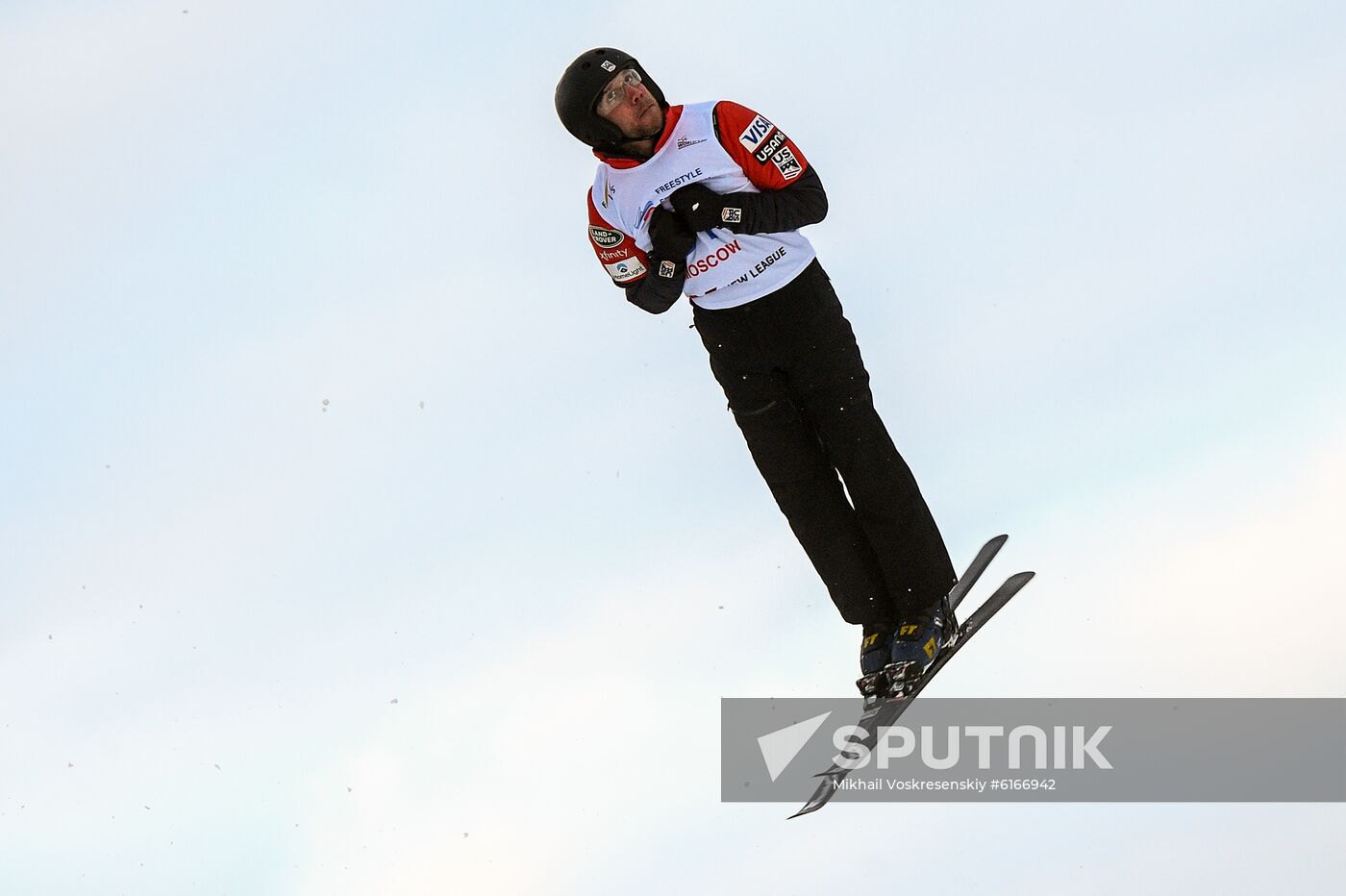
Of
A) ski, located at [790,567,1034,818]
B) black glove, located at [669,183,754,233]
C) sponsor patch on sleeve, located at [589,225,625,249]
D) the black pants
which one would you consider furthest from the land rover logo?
ski, located at [790,567,1034,818]

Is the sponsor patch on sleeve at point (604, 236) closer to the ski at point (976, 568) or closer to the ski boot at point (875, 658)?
the ski boot at point (875, 658)

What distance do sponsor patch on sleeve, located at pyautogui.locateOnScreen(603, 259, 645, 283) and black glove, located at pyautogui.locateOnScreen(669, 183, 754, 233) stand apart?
1.12ft

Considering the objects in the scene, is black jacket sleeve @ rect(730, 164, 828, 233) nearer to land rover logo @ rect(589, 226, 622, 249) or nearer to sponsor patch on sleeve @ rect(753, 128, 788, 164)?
sponsor patch on sleeve @ rect(753, 128, 788, 164)

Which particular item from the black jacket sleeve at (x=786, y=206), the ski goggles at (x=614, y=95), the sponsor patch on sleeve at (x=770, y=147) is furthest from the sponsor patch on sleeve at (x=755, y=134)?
the ski goggles at (x=614, y=95)

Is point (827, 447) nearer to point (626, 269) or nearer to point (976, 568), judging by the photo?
point (626, 269)

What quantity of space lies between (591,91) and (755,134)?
0.76m

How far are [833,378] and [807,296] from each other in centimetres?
41

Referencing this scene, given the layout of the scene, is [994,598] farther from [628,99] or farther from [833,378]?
[628,99]

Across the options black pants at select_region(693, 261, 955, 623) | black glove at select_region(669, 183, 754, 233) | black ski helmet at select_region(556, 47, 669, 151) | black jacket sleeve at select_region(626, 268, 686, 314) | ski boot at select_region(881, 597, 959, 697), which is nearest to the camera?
black ski helmet at select_region(556, 47, 669, 151)

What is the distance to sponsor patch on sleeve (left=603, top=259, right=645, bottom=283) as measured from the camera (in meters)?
6.36

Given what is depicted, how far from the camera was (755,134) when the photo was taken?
20.4ft

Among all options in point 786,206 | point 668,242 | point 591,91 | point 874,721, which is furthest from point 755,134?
point 874,721

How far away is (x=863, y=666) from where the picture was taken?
22.2ft

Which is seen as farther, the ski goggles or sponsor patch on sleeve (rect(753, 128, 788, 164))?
sponsor patch on sleeve (rect(753, 128, 788, 164))
